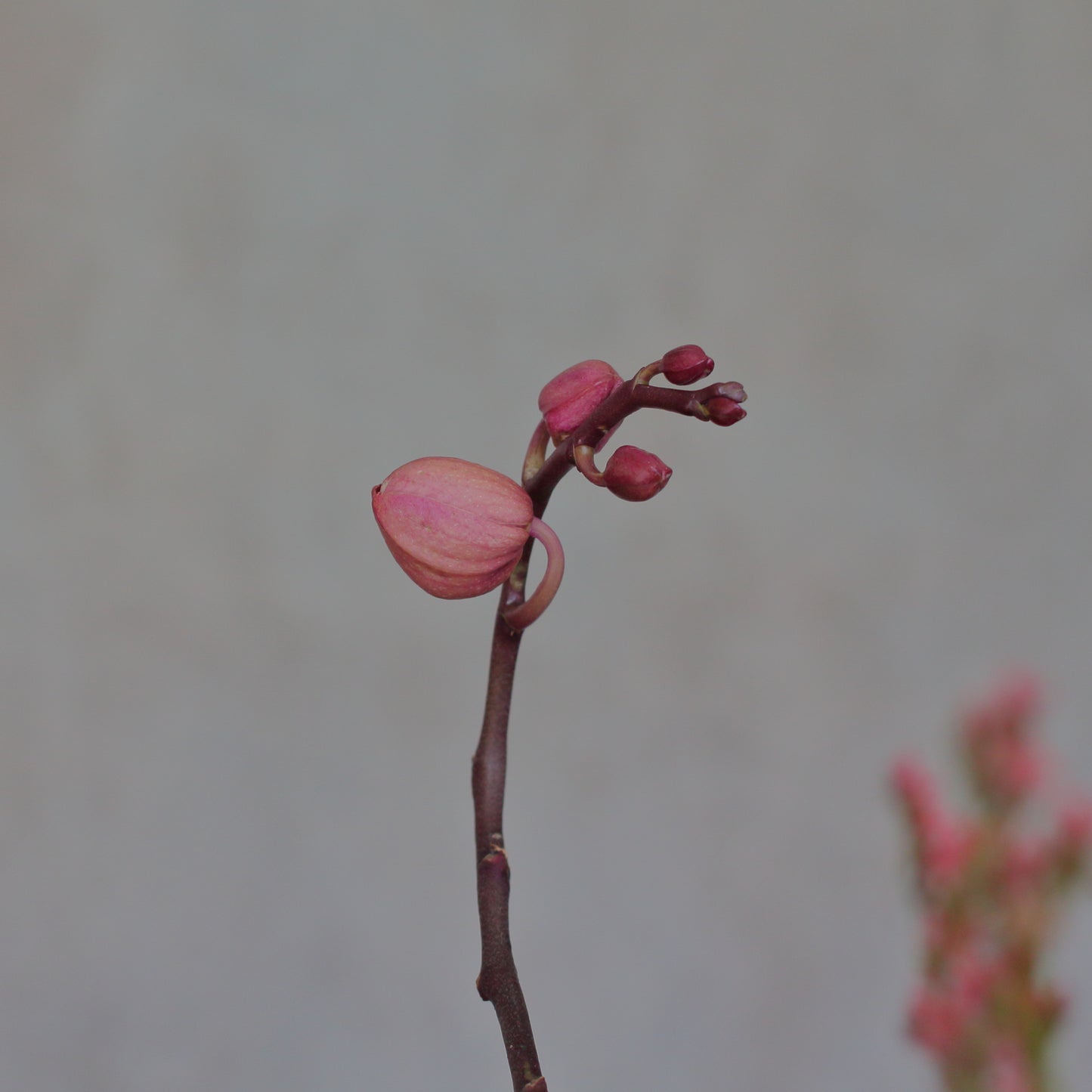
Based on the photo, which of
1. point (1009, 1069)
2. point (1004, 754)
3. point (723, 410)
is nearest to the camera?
point (723, 410)

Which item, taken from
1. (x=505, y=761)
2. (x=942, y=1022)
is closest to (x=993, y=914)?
(x=942, y=1022)

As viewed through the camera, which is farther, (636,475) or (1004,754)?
(1004,754)

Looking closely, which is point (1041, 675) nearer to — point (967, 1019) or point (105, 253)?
point (967, 1019)

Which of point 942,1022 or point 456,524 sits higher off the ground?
point 456,524

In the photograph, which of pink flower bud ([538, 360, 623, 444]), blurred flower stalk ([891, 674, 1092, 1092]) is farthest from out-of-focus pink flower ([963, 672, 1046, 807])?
pink flower bud ([538, 360, 623, 444])

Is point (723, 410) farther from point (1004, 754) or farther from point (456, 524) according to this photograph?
point (1004, 754)

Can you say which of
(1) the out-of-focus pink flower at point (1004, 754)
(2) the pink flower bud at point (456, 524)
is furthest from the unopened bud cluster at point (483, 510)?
(1) the out-of-focus pink flower at point (1004, 754)
